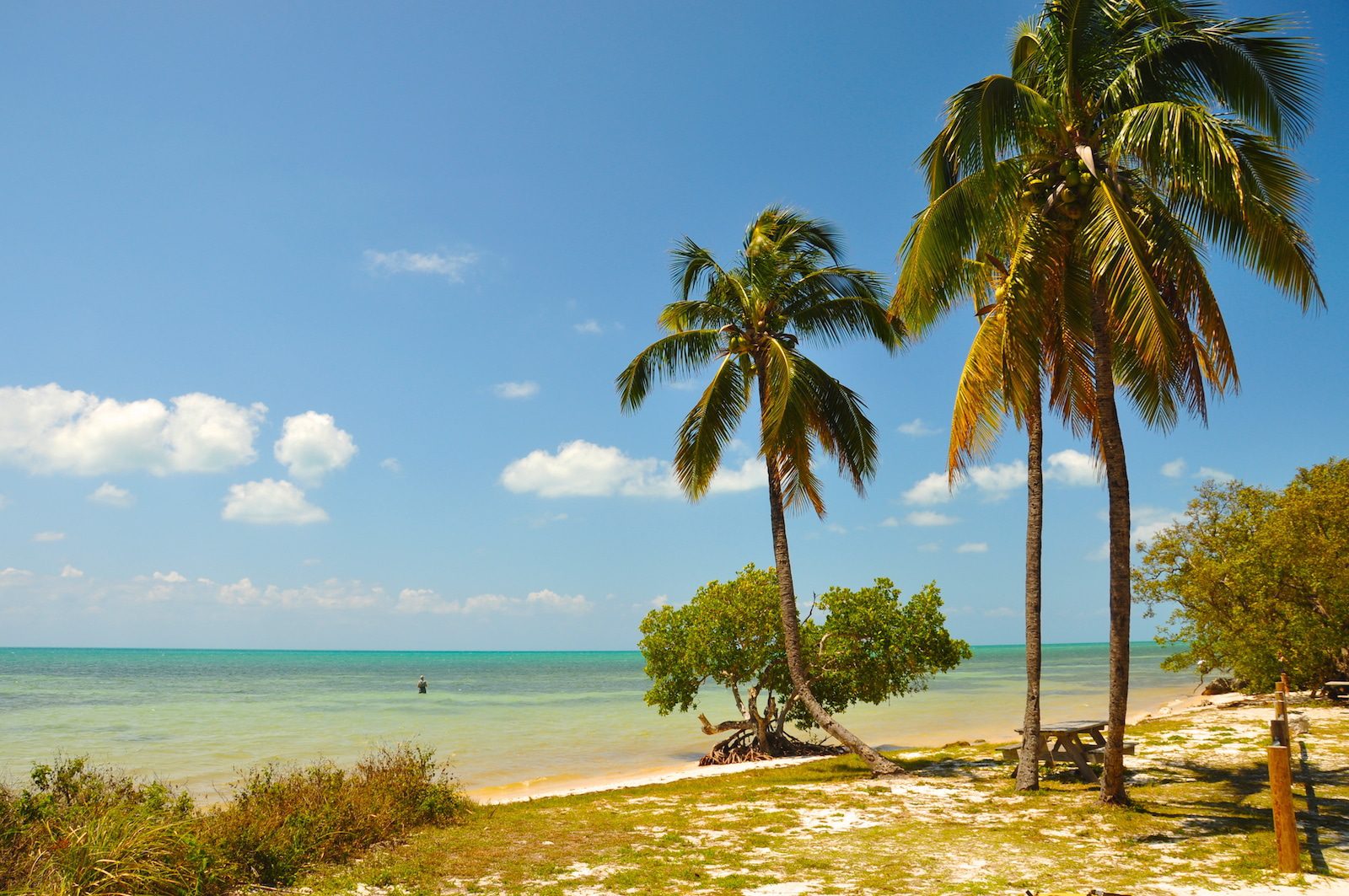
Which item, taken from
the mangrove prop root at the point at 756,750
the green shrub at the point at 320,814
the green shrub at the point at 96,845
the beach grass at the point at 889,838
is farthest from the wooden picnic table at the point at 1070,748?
the green shrub at the point at 96,845

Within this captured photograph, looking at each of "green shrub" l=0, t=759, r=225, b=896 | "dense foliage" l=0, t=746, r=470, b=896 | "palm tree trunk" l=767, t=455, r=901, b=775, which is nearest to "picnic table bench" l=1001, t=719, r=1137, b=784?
"palm tree trunk" l=767, t=455, r=901, b=775

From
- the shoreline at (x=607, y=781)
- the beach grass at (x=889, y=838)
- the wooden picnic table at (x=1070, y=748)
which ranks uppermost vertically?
the wooden picnic table at (x=1070, y=748)

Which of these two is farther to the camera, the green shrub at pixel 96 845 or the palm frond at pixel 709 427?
the palm frond at pixel 709 427

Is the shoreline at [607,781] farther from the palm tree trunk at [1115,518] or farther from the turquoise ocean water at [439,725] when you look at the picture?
the palm tree trunk at [1115,518]

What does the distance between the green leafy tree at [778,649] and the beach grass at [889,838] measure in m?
4.36

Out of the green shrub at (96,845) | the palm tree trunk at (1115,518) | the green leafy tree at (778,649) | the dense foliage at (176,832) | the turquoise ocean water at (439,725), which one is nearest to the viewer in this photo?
the green shrub at (96,845)

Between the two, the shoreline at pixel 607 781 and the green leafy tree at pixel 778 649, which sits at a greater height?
the green leafy tree at pixel 778 649

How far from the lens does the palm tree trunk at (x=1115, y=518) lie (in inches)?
383

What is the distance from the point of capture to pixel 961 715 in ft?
102

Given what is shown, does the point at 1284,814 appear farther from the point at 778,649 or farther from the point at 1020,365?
the point at 778,649

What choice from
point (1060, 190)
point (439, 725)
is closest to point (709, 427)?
point (1060, 190)

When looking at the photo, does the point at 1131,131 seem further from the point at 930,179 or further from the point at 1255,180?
the point at 930,179

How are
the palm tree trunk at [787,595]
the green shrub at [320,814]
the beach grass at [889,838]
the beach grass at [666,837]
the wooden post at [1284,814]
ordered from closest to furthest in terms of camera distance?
the beach grass at [666,837], the wooden post at [1284,814], the beach grass at [889,838], the green shrub at [320,814], the palm tree trunk at [787,595]

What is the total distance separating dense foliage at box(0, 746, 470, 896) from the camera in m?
6.57
